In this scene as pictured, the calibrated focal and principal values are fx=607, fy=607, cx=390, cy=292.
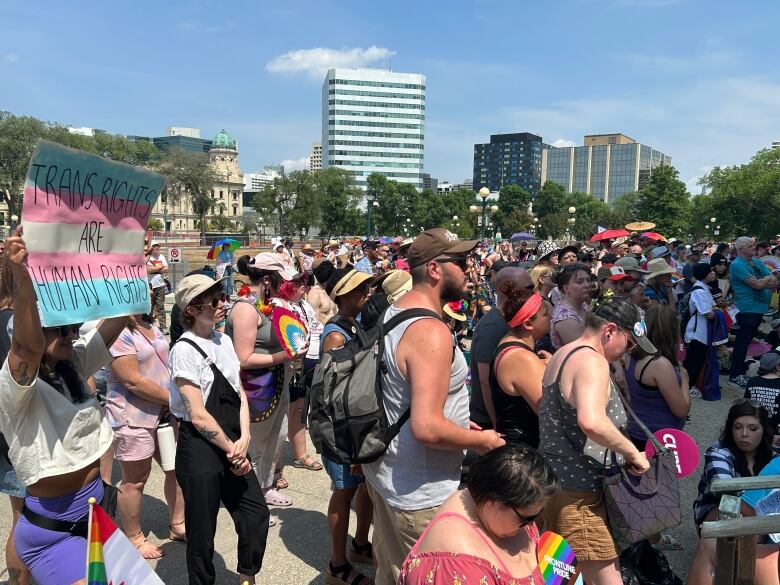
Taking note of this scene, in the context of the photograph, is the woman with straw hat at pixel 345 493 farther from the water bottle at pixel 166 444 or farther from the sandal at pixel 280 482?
the sandal at pixel 280 482

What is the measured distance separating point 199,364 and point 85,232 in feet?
2.97

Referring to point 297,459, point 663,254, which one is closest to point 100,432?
point 297,459

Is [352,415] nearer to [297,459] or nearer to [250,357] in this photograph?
[250,357]

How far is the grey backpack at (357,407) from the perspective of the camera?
2.48 meters

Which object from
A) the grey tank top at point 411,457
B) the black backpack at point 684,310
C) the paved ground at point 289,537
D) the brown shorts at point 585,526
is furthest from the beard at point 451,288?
the black backpack at point 684,310

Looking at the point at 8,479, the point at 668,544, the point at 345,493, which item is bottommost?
the point at 668,544

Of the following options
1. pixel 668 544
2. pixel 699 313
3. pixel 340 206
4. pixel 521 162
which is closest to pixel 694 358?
pixel 699 313

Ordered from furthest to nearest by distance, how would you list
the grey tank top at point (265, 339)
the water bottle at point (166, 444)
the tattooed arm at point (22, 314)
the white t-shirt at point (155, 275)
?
1. the white t-shirt at point (155, 275)
2. the grey tank top at point (265, 339)
3. the water bottle at point (166, 444)
4. the tattooed arm at point (22, 314)

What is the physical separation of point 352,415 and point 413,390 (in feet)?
1.10

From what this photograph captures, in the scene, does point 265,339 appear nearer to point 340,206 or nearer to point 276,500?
point 276,500

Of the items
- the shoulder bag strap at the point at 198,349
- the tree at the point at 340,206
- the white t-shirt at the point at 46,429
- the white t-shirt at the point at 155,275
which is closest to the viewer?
the white t-shirt at the point at 46,429

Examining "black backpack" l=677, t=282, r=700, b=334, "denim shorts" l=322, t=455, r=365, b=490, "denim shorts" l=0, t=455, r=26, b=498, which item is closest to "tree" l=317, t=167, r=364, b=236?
"black backpack" l=677, t=282, r=700, b=334

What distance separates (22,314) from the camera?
6.93 feet

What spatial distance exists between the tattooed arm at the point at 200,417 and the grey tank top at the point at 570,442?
1.55 m
